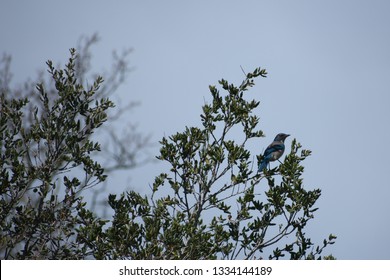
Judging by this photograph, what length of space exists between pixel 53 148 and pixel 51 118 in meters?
0.60

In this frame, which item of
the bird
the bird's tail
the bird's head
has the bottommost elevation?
the bird's tail

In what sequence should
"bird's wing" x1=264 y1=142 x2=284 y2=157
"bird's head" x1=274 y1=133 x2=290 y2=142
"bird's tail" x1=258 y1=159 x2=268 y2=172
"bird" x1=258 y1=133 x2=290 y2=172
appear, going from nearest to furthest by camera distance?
"bird's tail" x1=258 y1=159 x2=268 y2=172 → "bird" x1=258 y1=133 x2=290 y2=172 → "bird's wing" x1=264 y1=142 x2=284 y2=157 → "bird's head" x1=274 y1=133 x2=290 y2=142

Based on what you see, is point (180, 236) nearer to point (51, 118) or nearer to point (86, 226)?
point (86, 226)

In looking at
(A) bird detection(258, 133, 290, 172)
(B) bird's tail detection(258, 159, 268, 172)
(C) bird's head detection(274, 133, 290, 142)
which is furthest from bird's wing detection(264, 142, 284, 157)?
(C) bird's head detection(274, 133, 290, 142)

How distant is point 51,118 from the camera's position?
10.7 m

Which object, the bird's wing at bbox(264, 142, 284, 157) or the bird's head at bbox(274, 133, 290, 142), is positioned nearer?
the bird's wing at bbox(264, 142, 284, 157)

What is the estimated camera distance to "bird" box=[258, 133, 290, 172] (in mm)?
10670

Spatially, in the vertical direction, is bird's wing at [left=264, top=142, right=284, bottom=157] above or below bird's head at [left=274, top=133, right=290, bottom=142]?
below

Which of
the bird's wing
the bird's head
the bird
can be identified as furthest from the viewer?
the bird's head

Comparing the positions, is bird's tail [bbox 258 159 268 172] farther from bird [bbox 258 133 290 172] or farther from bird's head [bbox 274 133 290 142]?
bird's head [bbox 274 133 290 142]

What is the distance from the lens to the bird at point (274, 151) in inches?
420

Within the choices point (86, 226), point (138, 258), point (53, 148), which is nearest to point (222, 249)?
point (138, 258)

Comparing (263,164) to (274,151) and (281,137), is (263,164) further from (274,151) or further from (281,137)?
(281,137)

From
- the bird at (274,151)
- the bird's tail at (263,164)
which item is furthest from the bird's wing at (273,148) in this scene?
the bird's tail at (263,164)
